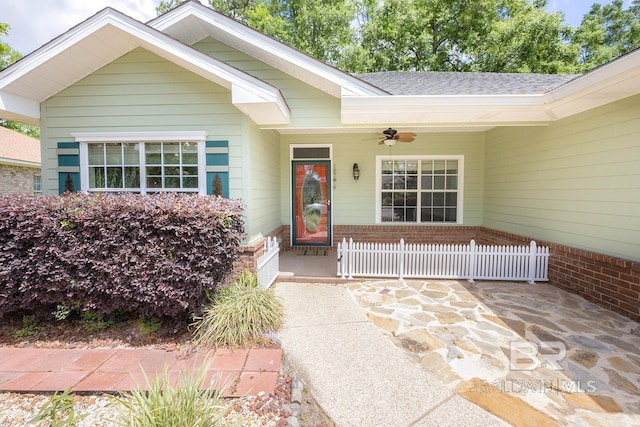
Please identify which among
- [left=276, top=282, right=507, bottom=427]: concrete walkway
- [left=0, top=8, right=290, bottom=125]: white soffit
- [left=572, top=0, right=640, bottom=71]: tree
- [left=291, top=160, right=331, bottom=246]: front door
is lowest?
[left=276, top=282, right=507, bottom=427]: concrete walkway

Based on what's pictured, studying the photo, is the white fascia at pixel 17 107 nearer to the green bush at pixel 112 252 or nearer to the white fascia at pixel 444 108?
the green bush at pixel 112 252

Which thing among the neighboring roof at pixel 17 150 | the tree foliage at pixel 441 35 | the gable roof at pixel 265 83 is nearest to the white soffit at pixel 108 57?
the gable roof at pixel 265 83

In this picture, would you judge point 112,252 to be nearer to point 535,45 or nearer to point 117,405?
point 117,405

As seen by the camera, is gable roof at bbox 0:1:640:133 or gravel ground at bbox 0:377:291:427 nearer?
gravel ground at bbox 0:377:291:427

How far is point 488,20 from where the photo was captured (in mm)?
14789

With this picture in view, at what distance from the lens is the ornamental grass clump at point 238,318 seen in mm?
3295

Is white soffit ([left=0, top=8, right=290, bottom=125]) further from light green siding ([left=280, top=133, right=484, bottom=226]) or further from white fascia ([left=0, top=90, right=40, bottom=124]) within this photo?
light green siding ([left=280, top=133, right=484, bottom=226])

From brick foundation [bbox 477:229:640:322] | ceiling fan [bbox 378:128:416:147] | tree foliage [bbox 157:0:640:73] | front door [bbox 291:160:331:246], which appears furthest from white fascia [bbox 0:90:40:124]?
tree foliage [bbox 157:0:640:73]

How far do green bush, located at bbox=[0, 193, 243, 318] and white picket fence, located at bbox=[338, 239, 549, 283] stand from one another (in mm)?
2652

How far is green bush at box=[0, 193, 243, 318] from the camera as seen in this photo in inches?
131

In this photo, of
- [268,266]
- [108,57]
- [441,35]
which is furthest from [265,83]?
[441,35]

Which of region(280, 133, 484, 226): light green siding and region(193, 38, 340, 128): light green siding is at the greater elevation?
region(193, 38, 340, 128): light green siding

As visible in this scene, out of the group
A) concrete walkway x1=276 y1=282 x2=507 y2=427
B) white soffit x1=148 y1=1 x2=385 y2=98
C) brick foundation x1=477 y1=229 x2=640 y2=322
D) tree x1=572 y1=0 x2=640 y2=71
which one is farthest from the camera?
tree x1=572 y1=0 x2=640 y2=71

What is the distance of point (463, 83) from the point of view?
5984mm
